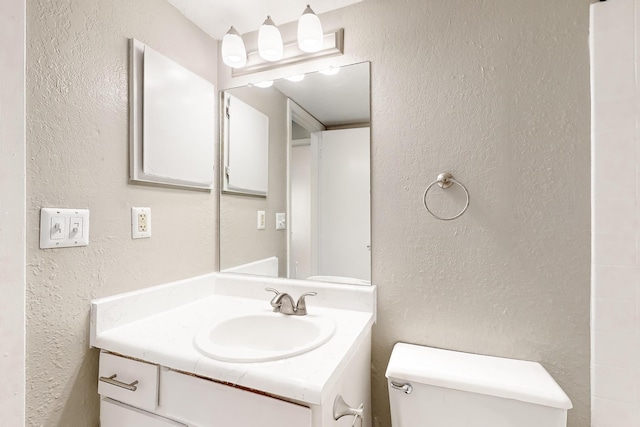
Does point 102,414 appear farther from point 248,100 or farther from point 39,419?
point 248,100

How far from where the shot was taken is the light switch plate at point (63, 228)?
2.78 feet

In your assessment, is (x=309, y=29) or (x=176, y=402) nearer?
(x=176, y=402)

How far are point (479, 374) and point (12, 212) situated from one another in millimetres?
1380

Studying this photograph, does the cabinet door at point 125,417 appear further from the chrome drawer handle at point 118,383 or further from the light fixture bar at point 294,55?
the light fixture bar at point 294,55

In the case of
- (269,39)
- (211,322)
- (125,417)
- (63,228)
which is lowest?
(125,417)

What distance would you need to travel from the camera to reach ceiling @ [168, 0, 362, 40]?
48.5 inches

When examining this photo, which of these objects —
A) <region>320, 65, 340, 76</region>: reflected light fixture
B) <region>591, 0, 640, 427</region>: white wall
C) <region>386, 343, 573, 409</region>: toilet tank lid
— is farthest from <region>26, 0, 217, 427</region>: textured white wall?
<region>591, 0, 640, 427</region>: white wall

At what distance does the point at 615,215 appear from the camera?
91 centimetres

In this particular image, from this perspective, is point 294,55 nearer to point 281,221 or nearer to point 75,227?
point 281,221

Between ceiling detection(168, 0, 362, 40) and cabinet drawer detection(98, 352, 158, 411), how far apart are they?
53.1 inches

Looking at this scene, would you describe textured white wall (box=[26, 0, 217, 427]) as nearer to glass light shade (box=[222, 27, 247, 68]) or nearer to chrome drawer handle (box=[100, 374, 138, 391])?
chrome drawer handle (box=[100, 374, 138, 391])

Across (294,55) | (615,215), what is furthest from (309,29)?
(615,215)

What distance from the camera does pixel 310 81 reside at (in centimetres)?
132

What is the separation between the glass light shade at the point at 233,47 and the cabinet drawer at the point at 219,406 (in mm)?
1222
